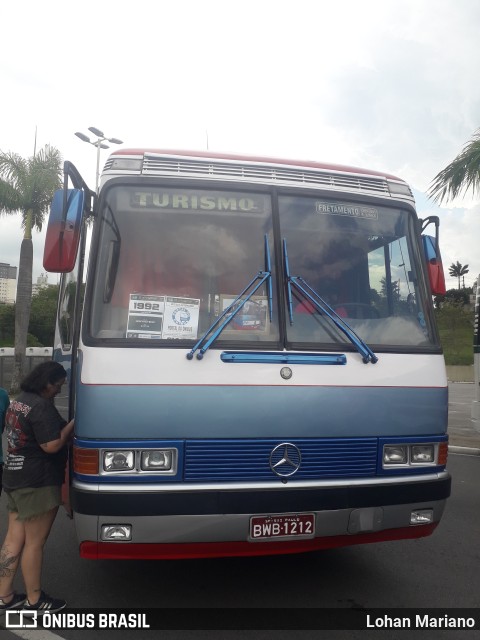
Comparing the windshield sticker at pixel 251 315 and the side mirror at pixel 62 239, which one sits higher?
the side mirror at pixel 62 239

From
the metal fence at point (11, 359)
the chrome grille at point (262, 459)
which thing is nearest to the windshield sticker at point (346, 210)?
the chrome grille at point (262, 459)

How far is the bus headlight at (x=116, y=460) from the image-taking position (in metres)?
4.16

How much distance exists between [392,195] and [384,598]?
2.93 meters

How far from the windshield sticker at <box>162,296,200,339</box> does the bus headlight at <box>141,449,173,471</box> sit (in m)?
0.71

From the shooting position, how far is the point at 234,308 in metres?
4.52

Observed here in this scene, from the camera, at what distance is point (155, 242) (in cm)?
464

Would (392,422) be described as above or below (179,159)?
below

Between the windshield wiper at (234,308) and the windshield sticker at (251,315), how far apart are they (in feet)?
0.07

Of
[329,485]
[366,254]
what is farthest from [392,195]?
[329,485]

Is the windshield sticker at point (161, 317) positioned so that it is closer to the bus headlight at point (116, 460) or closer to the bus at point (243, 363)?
the bus at point (243, 363)

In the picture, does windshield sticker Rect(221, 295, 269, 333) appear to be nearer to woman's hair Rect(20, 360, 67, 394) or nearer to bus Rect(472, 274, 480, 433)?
woman's hair Rect(20, 360, 67, 394)

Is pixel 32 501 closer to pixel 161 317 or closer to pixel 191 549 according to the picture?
pixel 191 549

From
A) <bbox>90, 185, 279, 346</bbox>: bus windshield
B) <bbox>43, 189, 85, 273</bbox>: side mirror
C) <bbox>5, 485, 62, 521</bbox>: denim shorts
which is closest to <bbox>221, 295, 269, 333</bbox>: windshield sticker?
<bbox>90, 185, 279, 346</bbox>: bus windshield

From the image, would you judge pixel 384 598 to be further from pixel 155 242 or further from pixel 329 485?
pixel 155 242
